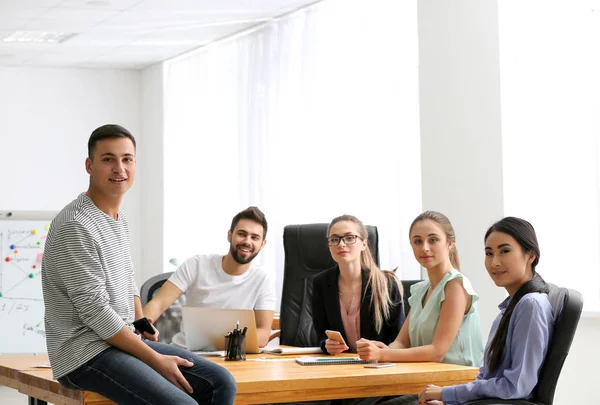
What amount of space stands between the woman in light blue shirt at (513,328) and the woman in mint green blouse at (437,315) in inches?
18.7

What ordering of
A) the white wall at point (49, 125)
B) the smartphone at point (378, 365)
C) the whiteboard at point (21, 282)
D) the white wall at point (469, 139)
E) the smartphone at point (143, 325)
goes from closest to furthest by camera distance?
the smartphone at point (143, 325), the smartphone at point (378, 365), the white wall at point (469, 139), the whiteboard at point (21, 282), the white wall at point (49, 125)

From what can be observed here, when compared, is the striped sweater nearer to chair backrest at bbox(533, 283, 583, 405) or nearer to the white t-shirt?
chair backrest at bbox(533, 283, 583, 405)

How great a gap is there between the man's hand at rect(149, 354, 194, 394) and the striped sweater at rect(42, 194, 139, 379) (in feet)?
0.53

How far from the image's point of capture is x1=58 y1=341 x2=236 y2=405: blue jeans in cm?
286

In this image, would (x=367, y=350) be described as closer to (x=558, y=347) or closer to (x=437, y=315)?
(x=437, y=315)

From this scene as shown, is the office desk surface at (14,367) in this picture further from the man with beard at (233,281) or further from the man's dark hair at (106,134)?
the man's dark hair at (106,134)

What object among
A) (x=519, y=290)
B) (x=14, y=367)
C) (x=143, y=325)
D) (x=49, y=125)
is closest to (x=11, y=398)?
(x=49, y=125)

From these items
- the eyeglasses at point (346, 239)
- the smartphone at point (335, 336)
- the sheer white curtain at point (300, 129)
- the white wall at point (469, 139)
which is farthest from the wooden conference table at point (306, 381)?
the sheer white curtain at point (300, 129)

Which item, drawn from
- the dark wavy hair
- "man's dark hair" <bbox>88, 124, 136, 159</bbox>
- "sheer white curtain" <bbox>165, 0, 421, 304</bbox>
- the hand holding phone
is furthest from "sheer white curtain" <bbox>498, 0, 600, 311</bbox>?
"man's dark hair" <bbox>88, 124, 136, 159</bbox>

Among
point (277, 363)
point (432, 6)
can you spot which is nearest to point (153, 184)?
point (432, 6)

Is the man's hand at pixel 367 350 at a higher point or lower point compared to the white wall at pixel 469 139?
lower

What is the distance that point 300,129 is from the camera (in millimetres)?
7199

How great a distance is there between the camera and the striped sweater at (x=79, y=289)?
9.44 ft

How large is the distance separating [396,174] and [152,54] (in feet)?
11.0
